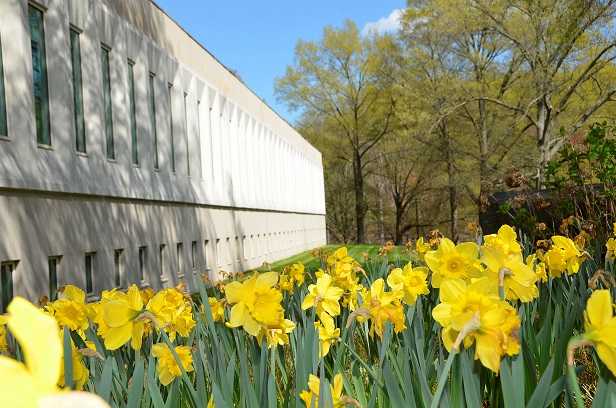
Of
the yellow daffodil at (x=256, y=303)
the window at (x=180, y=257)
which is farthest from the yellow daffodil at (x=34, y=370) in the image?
the window at (x=180, y=257)

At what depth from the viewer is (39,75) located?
10.5 meters

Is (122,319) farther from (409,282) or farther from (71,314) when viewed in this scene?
(409,282)

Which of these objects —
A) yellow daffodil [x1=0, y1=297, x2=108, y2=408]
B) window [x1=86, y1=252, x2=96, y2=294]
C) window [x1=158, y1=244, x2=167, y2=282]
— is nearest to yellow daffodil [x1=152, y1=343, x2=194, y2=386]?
yellow daffodil [x1=0, y1=297, x2=108, y2=408]

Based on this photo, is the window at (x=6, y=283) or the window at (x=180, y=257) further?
the window at (x=180, y=257)

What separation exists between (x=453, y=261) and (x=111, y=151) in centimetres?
1236

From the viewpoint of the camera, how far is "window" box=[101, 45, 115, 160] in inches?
525

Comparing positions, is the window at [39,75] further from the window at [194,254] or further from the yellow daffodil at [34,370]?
the yellow daffodil at [34,370]

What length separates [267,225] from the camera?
31094 mm

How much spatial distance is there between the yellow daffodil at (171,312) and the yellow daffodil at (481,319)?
115 cm

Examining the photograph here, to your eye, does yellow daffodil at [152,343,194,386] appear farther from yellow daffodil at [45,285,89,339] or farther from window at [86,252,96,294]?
window at [86,252,96,294]

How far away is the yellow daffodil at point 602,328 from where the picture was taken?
1311 mm

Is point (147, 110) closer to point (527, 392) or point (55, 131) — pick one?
point (55, 131)

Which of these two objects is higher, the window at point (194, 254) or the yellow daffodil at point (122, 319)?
the yellow daffodil at point (122, 319)

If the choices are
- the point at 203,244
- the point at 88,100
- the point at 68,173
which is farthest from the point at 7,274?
the point at 203,244
